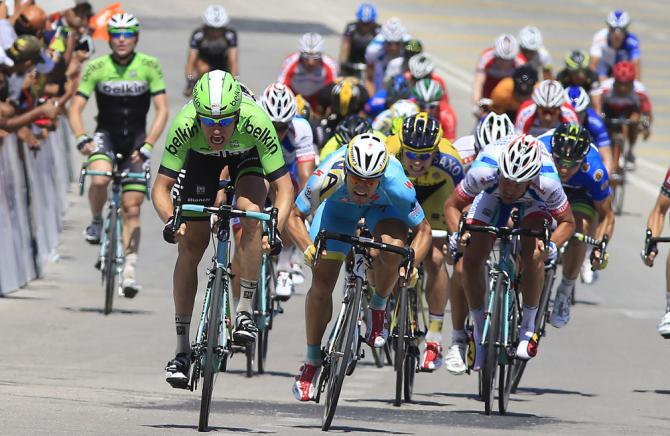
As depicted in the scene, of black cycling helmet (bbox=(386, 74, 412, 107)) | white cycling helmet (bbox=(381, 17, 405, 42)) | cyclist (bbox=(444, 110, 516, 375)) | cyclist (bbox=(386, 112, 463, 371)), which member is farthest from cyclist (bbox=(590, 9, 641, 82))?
cyclist (bbox=(386, 112, 463, 371))

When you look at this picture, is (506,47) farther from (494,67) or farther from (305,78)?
(305,78)

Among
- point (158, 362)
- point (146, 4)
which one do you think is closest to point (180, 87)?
point (146, 4)

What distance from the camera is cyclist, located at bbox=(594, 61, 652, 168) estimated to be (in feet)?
72.3

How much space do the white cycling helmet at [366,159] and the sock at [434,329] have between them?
261 centimetres

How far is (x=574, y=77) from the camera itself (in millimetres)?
19594

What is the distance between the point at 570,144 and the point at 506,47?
8470mm

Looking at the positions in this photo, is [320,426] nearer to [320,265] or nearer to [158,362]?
[320,265]

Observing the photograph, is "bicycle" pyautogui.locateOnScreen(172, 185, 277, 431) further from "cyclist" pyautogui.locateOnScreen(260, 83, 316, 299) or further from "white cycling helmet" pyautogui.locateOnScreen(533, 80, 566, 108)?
"white cycling helmet" pyautogui.locateOnScreen(533, 80, 566, 108)

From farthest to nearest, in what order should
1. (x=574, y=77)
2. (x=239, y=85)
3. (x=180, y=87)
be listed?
(x=180, y=87)
(x=574, y=77)
(x=239, y=85)

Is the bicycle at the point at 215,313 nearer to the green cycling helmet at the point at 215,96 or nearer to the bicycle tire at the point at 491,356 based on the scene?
the green cycling helmet at the point at 215,96

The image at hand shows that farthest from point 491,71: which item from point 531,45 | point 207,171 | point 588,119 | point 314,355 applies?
point 207,171

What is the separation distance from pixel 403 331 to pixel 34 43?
5301 millimetres

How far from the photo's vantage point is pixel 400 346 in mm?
11992

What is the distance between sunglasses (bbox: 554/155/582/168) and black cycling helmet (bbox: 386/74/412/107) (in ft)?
15.1
